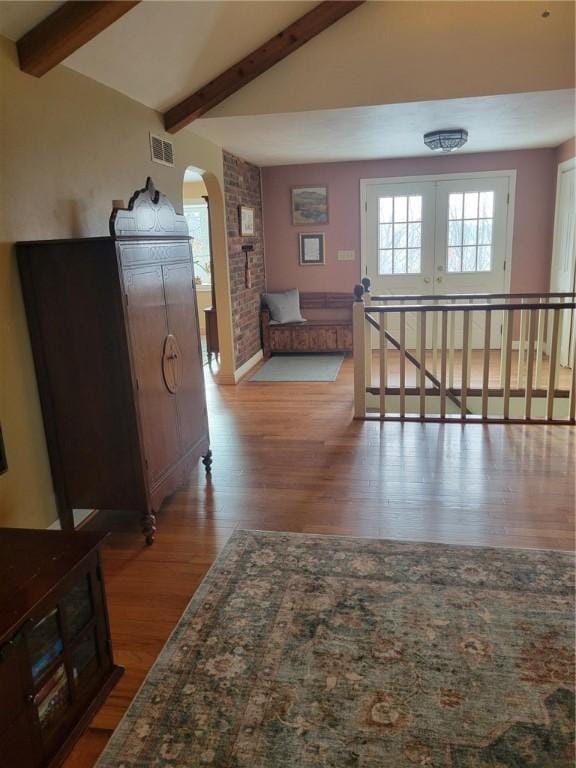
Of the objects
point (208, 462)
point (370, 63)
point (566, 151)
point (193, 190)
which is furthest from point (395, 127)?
point (193, 190)

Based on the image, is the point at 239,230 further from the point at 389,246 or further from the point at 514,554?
the point at 514,554

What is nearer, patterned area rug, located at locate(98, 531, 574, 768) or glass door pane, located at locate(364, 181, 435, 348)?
patterned area rug, located at locate(98, 531, 574, 768)

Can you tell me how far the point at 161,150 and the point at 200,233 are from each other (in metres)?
4.78

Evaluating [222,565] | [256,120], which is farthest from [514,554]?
[256,120]

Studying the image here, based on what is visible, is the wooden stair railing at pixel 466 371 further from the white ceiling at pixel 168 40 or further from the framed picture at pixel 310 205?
the framed picture at pixel 310 205

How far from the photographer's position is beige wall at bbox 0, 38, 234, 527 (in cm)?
251

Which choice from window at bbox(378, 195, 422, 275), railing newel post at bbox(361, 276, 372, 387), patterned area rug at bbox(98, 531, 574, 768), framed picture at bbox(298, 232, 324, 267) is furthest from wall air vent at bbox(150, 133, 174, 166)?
window at bbox(378, 195, 422, 275)

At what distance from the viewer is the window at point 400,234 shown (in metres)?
7.26

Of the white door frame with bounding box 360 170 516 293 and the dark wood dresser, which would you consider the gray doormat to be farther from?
the dark wood dresser

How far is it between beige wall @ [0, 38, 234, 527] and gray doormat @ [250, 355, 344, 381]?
9.88 feet

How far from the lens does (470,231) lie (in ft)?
23.6

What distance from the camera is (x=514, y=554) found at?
2555mm

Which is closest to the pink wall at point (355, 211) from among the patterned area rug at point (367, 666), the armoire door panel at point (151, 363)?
the armoire door panel at point (151, 363)

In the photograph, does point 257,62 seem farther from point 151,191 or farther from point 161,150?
point 151,191
